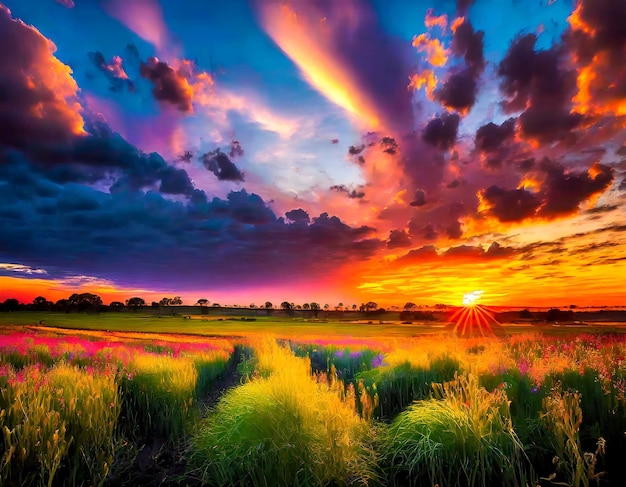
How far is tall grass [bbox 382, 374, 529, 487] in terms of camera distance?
224 inches

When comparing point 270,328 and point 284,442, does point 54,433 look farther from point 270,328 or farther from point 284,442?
point 270,328

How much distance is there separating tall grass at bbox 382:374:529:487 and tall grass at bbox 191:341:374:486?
65 cm

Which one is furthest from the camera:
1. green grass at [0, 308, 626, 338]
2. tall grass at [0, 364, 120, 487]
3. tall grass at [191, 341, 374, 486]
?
green grass at [0, 308, 626, 338]

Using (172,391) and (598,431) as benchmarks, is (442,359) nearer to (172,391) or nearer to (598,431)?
(598,431)

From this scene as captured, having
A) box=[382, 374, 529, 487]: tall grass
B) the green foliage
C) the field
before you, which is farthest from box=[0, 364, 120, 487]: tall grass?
the green foliage

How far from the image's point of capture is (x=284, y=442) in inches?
233

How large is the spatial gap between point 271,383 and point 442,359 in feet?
23.7

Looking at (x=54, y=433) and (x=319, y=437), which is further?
(x=319, y=437)

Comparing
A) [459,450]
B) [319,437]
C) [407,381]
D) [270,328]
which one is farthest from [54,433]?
[270,328]

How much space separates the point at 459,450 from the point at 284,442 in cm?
284

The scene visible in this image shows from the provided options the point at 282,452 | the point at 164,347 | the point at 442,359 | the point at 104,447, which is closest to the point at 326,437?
the point at 282,452

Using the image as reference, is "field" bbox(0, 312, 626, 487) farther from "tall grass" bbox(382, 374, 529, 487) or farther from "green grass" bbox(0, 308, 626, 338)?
"green grass" bbox(0, 308, 626, 338)

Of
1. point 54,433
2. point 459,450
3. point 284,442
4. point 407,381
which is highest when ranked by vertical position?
point 54,433

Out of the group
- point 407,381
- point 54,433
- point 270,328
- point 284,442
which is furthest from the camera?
point 270,328
